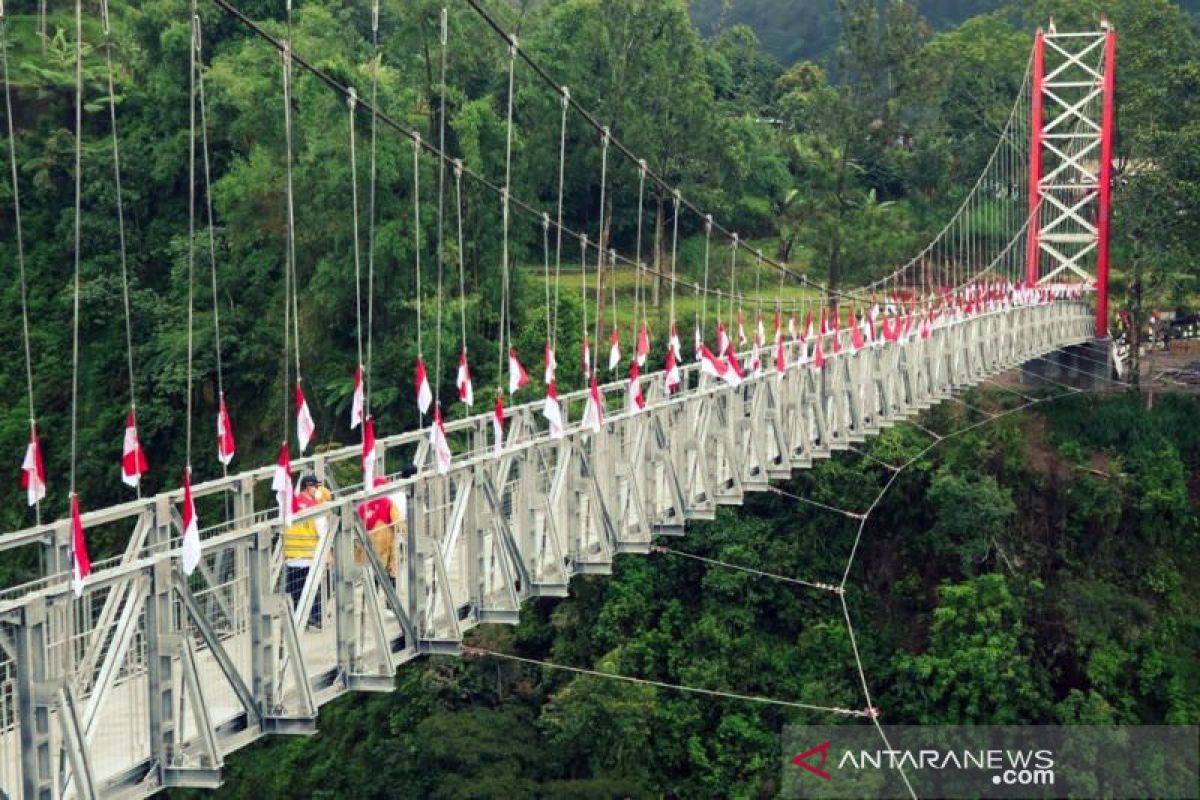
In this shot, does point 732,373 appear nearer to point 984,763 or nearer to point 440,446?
point 440,446

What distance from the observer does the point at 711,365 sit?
68.0 ft

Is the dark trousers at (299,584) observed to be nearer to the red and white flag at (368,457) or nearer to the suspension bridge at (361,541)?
the suspension bridge at (361,541)

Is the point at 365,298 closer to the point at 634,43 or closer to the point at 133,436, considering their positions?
the point at 634,43

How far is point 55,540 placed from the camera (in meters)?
12.5

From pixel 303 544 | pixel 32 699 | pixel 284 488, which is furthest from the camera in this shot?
pixel 303 544

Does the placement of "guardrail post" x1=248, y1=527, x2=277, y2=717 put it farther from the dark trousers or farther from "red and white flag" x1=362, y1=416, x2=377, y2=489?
→ "red and white flag" x1=362, y1=416, x2=377, y2=489

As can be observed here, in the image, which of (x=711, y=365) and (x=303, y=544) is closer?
(x=303, y=544)

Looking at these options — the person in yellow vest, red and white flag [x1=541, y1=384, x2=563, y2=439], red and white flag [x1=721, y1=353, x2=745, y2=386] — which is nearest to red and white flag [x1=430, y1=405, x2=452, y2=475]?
the person in yellow vest

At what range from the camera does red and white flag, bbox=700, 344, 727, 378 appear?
2027 cm

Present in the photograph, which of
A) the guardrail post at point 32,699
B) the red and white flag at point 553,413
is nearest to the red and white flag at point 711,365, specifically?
the red and white flag at point 553,413

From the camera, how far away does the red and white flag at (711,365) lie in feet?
66.5

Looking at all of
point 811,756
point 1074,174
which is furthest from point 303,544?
point 1074,174

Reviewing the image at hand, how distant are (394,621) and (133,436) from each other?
223cm

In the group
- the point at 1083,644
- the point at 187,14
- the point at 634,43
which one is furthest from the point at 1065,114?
the point at 187,14
